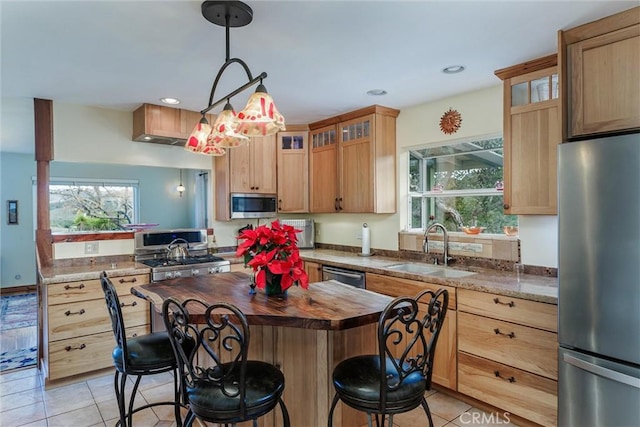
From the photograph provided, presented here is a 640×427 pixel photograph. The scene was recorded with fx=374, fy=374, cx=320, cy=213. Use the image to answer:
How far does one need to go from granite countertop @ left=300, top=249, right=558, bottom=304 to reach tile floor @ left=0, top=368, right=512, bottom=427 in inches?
34.7

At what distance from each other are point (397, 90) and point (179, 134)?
2186mm

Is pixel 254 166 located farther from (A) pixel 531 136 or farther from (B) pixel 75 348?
(A) pixel 531 136

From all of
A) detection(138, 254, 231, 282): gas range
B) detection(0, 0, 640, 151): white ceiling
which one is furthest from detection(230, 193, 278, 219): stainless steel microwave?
detection(0, 0, 640, 151): white ceiling

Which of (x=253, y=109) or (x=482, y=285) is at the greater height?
(x=253, y=109)

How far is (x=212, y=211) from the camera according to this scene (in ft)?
14.5

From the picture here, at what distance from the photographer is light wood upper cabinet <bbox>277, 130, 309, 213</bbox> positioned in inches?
179

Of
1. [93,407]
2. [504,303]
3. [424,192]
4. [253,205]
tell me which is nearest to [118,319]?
[93,407]

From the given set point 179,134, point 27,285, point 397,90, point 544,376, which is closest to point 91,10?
point 179,134

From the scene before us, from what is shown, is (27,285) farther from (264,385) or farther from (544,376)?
(544,376)

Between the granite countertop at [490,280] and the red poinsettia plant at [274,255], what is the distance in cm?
127

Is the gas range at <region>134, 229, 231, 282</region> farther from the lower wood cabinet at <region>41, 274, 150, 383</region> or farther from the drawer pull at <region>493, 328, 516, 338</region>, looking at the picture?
the drawer pull at <region>493, 328, 516, 338</region>

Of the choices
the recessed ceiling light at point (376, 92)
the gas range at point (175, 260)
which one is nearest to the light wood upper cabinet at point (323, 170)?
the recessed ceiling light at point (376, 92)

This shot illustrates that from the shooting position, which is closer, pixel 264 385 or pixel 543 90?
pixel 264 385

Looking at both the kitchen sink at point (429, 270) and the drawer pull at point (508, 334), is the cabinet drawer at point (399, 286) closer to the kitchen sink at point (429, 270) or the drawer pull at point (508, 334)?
the kitchen sink at point (429, 270)
